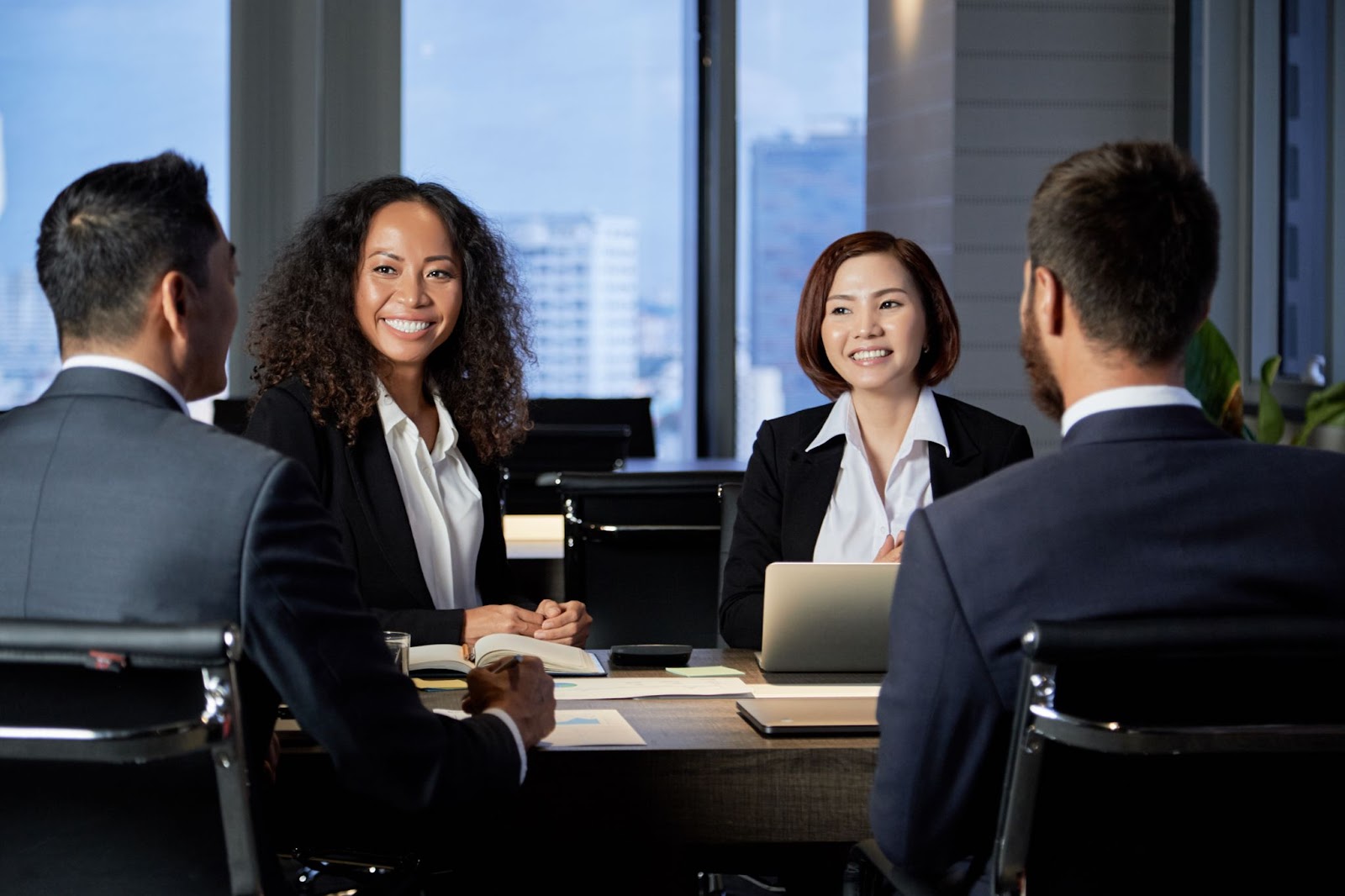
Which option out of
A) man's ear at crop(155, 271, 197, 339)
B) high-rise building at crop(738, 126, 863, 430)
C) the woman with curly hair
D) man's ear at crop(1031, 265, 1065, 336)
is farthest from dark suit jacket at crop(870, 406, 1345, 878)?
high-rise building at crop(738, 126, 863, 430)

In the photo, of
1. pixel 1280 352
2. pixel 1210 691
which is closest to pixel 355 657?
pixel 1210 691

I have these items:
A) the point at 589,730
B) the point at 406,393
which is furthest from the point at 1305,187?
the point at 589,730

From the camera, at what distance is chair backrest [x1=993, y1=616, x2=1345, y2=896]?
1.07 meters

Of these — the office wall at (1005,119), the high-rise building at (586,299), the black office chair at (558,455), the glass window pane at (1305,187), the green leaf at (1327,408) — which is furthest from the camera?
the high-rise building at (586,299)

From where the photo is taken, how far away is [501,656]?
1.95 metres

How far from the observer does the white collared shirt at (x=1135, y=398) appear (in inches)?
50.5

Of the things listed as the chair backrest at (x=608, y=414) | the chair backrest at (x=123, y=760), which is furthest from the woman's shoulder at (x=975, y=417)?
the chair backrest at (x=608, y=414)

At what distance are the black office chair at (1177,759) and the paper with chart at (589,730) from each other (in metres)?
0.51

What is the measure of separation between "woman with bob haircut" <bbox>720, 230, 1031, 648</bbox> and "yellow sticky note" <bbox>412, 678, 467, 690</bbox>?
0.70m

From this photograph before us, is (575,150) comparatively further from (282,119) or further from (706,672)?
(706,672)

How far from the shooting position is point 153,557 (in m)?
1.22

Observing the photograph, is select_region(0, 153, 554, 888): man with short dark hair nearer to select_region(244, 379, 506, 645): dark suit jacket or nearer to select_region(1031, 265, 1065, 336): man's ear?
select_region(1031, 265, 1065, 336): man's ear

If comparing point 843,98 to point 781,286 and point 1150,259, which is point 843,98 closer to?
point 781,286

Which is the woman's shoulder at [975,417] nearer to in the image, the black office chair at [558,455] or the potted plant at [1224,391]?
the potted plant at [1224,391]
